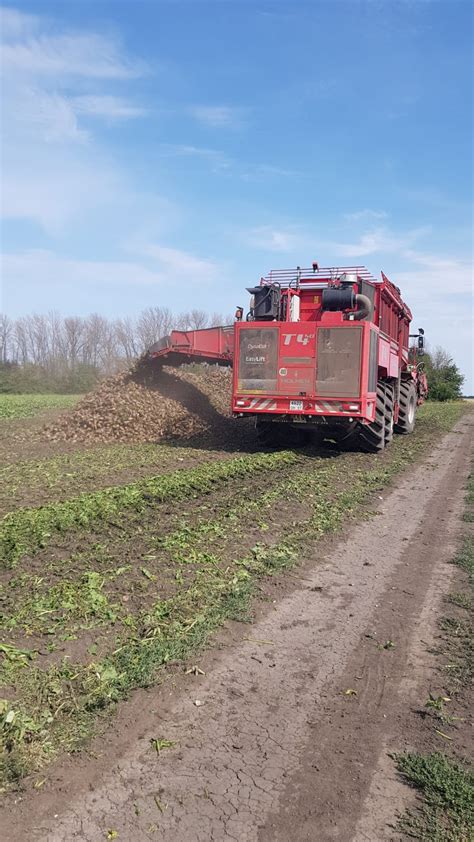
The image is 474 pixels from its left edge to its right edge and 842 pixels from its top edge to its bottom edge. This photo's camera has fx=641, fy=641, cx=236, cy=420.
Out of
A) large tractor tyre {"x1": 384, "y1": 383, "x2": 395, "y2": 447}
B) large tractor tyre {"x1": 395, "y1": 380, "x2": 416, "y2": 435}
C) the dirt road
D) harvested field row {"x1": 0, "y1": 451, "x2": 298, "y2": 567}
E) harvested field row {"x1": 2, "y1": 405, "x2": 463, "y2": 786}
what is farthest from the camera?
large tractor tyre {"x1": 395, "y1": 380, "x2": 416, "y2": 435}

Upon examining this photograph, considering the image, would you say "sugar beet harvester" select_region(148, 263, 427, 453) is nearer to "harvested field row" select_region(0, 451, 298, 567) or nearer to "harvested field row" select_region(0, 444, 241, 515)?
"harvested field row" select_region(0, 444, 241, 515)

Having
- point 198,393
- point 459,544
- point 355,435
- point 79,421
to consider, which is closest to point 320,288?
point 355,435

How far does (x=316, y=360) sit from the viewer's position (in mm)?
12055

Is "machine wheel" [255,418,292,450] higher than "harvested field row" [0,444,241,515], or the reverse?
"machine wheel" [255,418,292,450]

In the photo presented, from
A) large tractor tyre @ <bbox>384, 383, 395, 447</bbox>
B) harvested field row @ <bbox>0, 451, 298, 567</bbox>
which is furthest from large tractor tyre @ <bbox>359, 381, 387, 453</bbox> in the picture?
harvested field row @ <bbox>0, 451, 298, 567</bbox>

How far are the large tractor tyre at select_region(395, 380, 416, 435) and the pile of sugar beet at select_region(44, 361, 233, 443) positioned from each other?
16.6 ft

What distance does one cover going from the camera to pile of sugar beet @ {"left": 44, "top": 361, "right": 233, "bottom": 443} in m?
14.8

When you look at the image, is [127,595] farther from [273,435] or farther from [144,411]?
[144,411]

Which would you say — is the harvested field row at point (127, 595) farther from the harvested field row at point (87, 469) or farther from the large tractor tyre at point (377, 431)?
the large tractor tyre at point (377, 431)

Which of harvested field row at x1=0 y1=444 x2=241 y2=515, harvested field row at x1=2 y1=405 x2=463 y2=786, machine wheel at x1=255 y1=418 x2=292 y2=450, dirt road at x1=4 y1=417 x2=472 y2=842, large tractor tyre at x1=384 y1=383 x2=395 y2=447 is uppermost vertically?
large tractor tyre at x1=384 y1=383 x2=395 y2=447

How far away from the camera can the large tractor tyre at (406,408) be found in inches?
725

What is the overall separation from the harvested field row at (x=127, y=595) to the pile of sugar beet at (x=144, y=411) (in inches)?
249

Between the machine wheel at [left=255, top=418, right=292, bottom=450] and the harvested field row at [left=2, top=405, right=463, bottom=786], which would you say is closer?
the harvested field row at [left=2, top=405, right=463, bottom=786]

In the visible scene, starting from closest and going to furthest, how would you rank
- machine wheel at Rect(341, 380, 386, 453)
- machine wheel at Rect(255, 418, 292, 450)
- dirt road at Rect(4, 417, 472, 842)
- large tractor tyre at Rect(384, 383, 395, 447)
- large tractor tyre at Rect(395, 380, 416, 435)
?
dirt road at Rect(4, 417, 472, 842) → machine wheel at Rect(341, 380, 386, 453) → machine wheel at Rect(255, 418, 292, 450) → large tractor tyre at Rect(384, 383, 395, 447) → large tractor tyre at Rect(395, 380, 416, 435)
